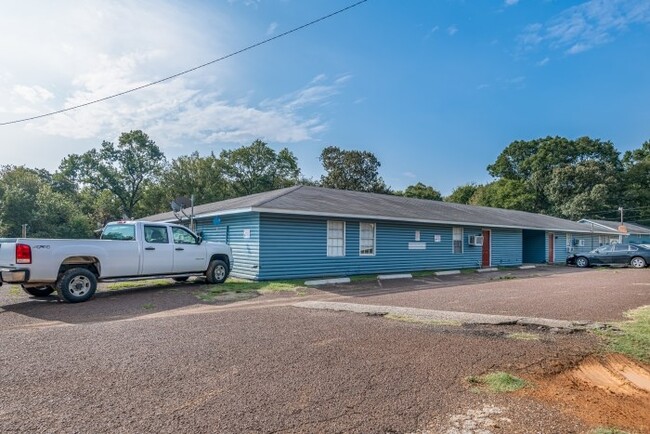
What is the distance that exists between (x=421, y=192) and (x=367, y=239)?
1627 inches

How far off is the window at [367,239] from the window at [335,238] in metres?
0.91

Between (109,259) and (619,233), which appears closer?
(109,259)

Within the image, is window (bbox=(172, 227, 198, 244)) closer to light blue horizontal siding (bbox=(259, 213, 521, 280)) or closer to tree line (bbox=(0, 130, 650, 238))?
light blue horizontal siding (bbox=(259, 213, 521, 280))

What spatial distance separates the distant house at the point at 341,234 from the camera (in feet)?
46.6

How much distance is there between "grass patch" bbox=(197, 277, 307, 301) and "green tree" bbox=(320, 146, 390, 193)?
125 feet

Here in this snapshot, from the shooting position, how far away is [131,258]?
10391 millimetres

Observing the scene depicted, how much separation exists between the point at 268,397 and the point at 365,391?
36.4 inches

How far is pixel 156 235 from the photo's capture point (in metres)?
11.1

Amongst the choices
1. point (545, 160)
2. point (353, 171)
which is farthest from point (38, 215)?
point (545, 160)

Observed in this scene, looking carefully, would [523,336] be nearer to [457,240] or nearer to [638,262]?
[457,240]

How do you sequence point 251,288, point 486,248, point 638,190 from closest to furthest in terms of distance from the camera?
1. point 251,288
2. point 486,248
3. point 638,190

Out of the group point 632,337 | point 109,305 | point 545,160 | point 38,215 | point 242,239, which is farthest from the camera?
point 545,160

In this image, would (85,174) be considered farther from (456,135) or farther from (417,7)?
A: (417,7)

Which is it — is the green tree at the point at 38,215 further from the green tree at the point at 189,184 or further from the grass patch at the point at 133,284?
the grass patch at the point at 133,284
